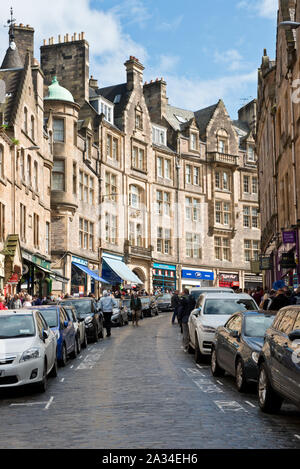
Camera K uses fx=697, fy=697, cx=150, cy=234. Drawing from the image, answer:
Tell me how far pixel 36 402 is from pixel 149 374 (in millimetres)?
3888

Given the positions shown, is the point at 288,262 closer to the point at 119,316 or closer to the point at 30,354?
the point at 119,316

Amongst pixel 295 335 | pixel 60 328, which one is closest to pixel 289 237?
pixel 60 328

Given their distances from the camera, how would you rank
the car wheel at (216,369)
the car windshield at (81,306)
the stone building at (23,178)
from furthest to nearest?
the stone building at (23,178) → the car windshield at (81,306) → the car wheel at (216,369)

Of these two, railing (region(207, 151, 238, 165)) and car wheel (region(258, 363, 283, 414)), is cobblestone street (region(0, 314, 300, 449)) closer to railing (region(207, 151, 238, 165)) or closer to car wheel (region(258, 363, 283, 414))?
car wheel (region(258, 363, 283, 414))

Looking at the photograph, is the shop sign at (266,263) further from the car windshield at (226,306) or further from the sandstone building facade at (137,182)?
the car windshield at (226,306)

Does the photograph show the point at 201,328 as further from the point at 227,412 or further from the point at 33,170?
the point at 33,170

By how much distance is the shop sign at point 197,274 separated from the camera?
62831 mm

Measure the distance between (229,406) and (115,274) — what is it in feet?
137

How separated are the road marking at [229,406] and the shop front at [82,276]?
35164 millimetres

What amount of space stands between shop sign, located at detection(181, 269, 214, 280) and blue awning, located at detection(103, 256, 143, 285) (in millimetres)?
9005

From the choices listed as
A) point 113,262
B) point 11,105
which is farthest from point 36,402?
point 113,262

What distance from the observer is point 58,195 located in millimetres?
45250

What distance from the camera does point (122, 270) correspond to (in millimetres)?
52969

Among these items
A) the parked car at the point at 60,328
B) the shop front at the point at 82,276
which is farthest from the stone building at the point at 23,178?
the parked car at the point at 60,328
